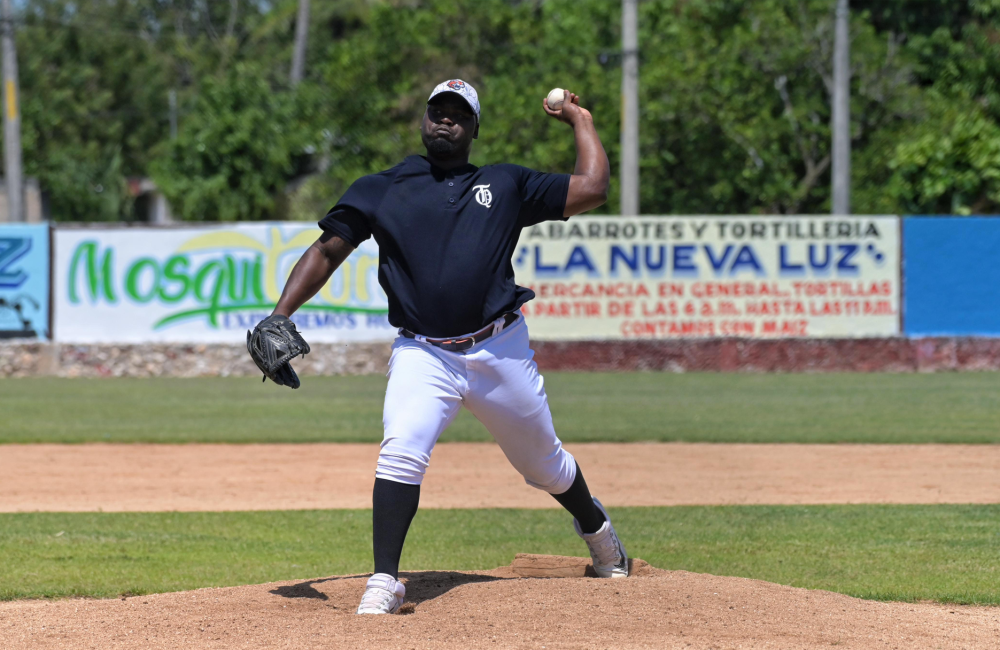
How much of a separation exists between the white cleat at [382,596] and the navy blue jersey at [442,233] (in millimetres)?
891

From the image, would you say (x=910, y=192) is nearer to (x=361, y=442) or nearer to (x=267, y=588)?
(x=361, y=442)

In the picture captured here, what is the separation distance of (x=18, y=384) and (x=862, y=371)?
11.8 m

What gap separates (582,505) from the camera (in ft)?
16.8

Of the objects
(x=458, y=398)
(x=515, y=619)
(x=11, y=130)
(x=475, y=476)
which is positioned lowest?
(x=475, y=476)

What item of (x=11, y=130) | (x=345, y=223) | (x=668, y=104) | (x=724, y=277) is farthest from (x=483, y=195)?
(x=668, y=104)

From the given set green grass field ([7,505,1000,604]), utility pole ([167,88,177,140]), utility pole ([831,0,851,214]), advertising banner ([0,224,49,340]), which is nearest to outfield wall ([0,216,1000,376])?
advertising banner ([0,224,49,340])

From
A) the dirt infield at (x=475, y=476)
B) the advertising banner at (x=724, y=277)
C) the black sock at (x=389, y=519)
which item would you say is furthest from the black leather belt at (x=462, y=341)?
the advertising banner at (x=724, y=277)

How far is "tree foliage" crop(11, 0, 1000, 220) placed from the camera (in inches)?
1026

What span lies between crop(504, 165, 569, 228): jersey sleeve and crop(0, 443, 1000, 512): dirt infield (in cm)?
396

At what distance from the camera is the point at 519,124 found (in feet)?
91.9

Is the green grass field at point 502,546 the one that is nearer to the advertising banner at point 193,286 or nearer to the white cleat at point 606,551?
the white cleat at point 606,551

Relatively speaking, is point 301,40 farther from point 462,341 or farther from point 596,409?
point 462,341

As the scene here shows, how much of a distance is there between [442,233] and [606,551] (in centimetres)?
159

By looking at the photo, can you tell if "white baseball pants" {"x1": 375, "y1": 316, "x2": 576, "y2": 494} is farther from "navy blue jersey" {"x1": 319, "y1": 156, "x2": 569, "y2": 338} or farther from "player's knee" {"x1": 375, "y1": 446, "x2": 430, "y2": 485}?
"navy blue jersey" {"x1": 319, "y1": 156, "x2": 569, "y2": 338}
